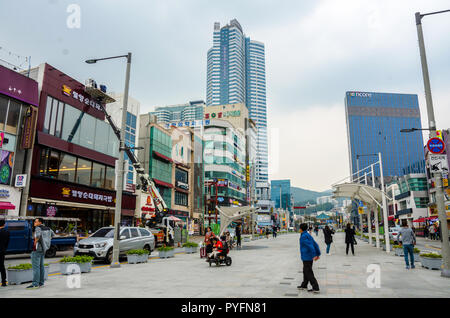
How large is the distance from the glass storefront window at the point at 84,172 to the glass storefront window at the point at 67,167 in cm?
64

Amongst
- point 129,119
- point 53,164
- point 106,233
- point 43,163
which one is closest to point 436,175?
point 106,233

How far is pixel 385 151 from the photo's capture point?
168 meters

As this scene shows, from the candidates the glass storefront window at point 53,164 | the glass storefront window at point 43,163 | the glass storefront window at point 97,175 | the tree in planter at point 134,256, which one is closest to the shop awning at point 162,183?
the glass storefront window at point 97,175

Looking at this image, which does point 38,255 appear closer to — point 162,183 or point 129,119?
point 162,183

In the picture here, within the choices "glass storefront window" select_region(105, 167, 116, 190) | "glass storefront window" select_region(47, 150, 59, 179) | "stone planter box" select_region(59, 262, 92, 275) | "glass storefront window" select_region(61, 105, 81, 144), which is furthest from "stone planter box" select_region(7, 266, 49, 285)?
"glass storefront window" select_region(105, 167, 116, 190)

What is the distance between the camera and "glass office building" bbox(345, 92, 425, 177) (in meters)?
165

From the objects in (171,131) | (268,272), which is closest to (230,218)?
(268,272)

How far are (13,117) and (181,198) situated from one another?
3440cm

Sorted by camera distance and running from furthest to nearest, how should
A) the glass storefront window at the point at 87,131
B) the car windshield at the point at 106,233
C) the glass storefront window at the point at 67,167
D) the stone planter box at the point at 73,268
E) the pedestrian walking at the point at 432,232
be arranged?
the pedestrian walking at the point at 432,232 < the glass storefront window at the point at 87,131 < the glass storefront window at the point at 67,167 < the car windshield at the point at 106,233 < the stone planter box at the point at 73,268

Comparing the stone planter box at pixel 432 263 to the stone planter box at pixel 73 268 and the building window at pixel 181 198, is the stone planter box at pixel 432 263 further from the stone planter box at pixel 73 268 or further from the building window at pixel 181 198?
the building window at pixel 181 198

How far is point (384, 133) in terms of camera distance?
17100cm

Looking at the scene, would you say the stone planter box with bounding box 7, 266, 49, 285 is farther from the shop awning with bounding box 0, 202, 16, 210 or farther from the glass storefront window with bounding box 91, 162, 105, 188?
the glass storefront window with bounding box 91, 162, 105, 188

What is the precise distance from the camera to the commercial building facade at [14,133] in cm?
2283
